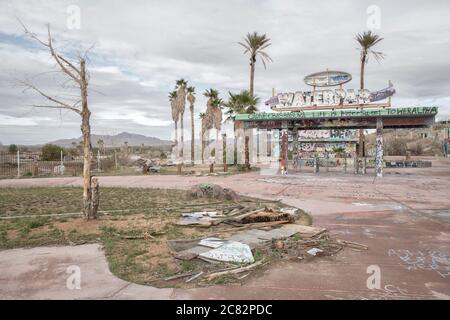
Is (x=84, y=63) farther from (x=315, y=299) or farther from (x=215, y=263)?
(x=315, y=299)

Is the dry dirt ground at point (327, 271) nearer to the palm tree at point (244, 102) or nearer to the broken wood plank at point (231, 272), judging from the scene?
the broken wood plank at point (231, 272)

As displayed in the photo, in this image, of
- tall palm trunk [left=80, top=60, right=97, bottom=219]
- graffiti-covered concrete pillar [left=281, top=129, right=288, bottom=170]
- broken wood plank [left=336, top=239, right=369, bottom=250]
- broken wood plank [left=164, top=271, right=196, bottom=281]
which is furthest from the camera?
graffiti-covered concrete pillar [left=281, top=129, right=288, bottom=170]

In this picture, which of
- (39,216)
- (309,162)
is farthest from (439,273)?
(309,162)

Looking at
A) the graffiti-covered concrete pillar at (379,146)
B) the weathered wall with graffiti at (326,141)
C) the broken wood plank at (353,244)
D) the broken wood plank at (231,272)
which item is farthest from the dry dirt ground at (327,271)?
the weathered wall with graffiti at (326,141)

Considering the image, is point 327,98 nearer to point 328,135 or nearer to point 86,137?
point 86,137

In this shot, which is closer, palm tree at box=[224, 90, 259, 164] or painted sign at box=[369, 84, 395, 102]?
painted sign at box=[369, 84, 395, 102]

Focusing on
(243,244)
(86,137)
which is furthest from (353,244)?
(86,137)

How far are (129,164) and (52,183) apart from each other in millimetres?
16372

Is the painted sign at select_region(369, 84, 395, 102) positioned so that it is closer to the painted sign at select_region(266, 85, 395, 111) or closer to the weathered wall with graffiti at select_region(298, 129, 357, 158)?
the painted sign at select_region(266, 85, 395, 111)

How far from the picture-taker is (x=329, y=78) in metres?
27.5

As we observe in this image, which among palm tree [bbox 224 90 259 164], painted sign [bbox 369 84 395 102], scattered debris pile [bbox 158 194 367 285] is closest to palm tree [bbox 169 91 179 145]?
palm tree [bbox 224 90 259 164]

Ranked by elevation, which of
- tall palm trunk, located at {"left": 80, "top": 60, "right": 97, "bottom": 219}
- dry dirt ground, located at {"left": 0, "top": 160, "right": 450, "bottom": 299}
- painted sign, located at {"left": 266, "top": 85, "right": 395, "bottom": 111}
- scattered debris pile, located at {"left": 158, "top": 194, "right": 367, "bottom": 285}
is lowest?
dry dirt ground, located at {"left": 0, "top": 160, "right": 450, "bottom": 299}

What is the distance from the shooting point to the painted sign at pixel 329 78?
2721 centimetres

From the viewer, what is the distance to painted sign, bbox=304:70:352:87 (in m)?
27.2
